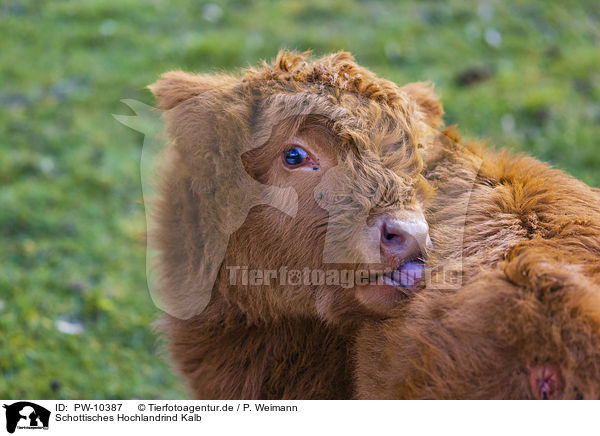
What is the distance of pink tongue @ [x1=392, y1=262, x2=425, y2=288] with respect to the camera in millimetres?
2520

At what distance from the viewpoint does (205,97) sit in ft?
9.82

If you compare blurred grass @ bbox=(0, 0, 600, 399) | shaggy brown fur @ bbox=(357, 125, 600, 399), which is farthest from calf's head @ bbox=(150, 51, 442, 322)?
blurred grass @ bbox=(0, 0, 600, 399)

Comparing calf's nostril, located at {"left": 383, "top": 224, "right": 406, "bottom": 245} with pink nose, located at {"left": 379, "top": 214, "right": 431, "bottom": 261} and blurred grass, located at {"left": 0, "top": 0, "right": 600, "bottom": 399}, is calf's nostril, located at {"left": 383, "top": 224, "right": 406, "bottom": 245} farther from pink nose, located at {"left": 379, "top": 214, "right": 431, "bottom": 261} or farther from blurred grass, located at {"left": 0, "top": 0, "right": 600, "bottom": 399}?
blurred grass, located at {"left": 0, "top": 0, "right": 600, "bottom": 399}

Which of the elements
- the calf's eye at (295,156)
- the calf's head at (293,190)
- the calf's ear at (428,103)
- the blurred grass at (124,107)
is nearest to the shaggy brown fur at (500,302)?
the calf's head at (293,190)

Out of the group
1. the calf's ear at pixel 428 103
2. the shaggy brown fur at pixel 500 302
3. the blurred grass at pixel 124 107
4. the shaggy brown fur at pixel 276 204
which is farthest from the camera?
the blurred grass at pixel 124 107

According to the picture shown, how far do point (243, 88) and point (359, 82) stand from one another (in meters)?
0.59

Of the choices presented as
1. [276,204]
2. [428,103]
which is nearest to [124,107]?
[428,103]

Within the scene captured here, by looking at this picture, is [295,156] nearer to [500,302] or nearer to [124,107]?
[500,302]

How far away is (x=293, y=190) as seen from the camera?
2809mm

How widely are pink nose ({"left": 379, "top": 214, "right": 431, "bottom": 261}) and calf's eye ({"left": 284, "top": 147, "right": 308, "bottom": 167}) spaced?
0.57 metres

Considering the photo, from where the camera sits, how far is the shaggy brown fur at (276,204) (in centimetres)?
270

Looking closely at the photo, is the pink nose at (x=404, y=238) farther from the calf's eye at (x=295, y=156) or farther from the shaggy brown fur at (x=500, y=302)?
the calf's eye at (x=295, y=156)
